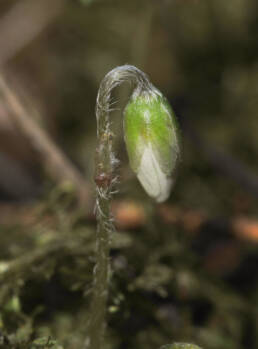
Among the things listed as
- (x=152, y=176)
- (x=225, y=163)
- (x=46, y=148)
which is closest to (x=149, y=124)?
(x=152, y=176)

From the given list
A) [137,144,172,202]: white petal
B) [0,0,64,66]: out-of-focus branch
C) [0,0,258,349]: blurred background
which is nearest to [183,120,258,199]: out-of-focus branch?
[0,0,258,349]: blurred background

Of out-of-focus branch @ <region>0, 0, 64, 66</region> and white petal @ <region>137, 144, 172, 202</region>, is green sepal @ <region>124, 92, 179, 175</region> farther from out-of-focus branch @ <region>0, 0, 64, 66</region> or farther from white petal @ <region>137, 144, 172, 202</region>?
out-of-focus branch @ <region>0, 0, 64, 66</region>

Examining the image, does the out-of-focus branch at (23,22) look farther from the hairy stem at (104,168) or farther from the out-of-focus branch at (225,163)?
the hairy stem at (104,168)

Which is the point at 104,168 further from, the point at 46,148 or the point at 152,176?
the point at 46,148

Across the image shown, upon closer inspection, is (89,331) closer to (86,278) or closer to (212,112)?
(86,278)

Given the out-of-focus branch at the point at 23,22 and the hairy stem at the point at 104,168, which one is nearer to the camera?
the hairy stem at the point at 104,168

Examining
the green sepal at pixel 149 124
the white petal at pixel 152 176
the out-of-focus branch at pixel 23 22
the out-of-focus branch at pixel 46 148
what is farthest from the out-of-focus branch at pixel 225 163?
the out-of-focus branch at pixel 23 22
